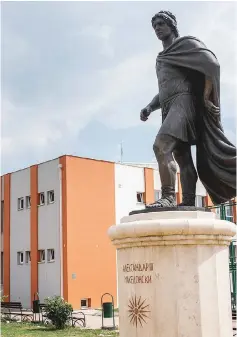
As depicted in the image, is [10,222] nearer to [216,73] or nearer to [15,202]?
A: [15,202]

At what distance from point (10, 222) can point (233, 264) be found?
59.0 feet

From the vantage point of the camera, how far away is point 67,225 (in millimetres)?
32344

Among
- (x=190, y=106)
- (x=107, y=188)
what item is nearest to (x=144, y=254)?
(x=190, y=106)

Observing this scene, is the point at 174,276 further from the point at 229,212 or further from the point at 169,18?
the point at 229,212

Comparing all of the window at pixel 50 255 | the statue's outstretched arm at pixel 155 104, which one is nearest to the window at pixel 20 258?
the window at pixel 50 255

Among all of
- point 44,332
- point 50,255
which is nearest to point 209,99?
point 44,332

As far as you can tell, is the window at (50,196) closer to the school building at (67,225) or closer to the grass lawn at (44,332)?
the school building at (67,225)

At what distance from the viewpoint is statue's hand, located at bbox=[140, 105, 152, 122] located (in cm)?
738

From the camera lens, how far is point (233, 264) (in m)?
23.0

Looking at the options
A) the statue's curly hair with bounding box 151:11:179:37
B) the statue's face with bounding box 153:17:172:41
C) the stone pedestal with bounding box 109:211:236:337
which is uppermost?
the statue's curly hair with bounding box 151:11:179:37

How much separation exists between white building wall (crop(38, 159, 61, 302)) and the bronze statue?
85.9 feet

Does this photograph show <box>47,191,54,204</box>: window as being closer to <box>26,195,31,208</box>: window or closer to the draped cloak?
<box>26,195,31,208</box>: window

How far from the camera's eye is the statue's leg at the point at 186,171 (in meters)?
6.83

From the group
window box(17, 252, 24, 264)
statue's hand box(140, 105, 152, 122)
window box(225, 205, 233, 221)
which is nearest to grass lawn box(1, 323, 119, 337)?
statue's hand box(140, 105, 152, 122)
